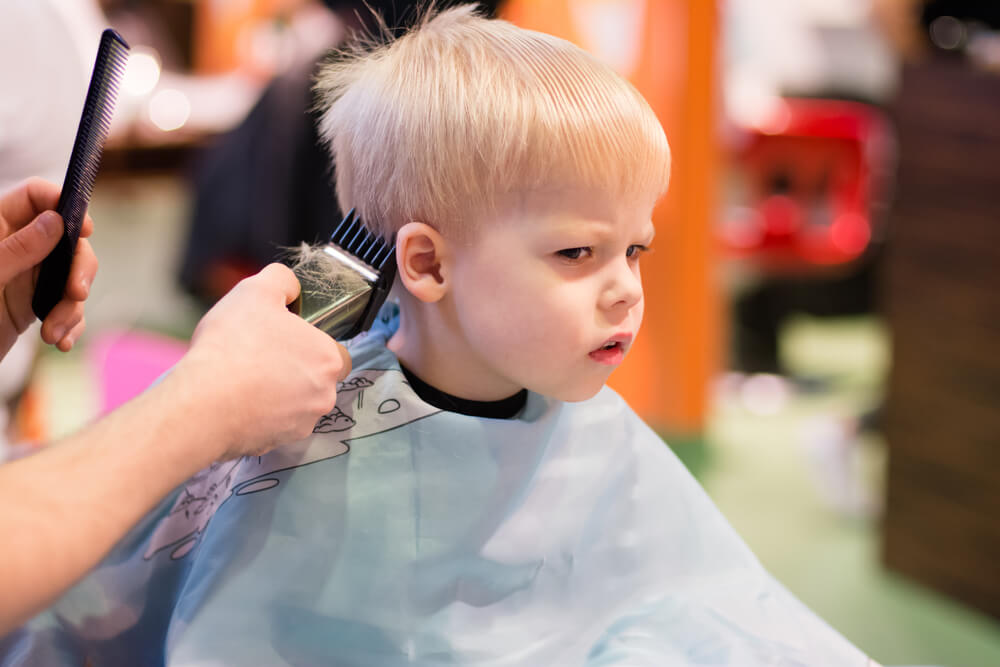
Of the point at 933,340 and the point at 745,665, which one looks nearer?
the point at 745,665

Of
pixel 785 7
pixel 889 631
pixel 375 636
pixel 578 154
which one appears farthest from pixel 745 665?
pixel 785 7

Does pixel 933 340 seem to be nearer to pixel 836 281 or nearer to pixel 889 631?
pixel 889 631

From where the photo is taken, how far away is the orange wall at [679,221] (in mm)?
2197

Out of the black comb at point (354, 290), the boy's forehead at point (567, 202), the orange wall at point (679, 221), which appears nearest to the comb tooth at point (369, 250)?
the black comb at point (354, 290)

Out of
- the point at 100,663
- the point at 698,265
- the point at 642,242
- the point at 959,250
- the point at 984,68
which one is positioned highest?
the point at 642,242

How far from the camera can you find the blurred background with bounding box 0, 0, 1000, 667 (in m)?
1.55

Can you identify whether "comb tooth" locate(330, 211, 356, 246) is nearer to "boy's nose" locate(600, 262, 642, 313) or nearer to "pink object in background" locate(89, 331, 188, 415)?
"boy's nose" locate(600, 262, 642, 313)

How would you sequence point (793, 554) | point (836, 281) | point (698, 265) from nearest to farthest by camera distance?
point (793, 554)
point (698, 265)
point (836, 281)

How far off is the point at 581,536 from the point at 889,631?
1150 mm

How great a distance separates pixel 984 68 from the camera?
1.56m

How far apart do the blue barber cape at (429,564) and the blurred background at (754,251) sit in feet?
0.69

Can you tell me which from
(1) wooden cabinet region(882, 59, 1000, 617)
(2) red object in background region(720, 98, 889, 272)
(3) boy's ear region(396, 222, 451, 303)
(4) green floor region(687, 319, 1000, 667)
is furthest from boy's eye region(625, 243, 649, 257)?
(2) red object in background region(720, 98, 889, 272)

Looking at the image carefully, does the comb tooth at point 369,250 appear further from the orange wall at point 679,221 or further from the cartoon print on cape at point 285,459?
the orange wall at point 679,221

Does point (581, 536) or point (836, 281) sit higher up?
point (581, 536)
